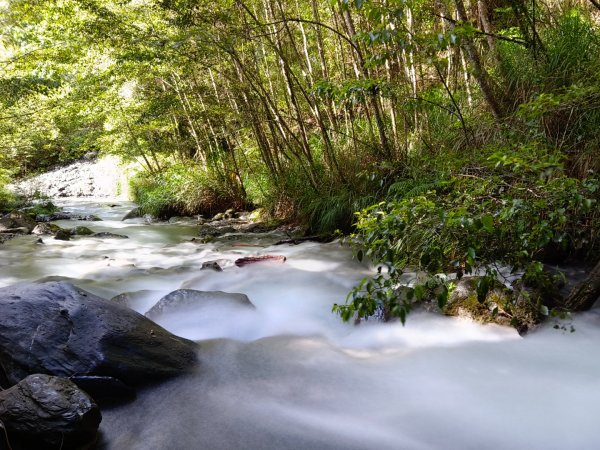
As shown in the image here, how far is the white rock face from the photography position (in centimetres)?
1995

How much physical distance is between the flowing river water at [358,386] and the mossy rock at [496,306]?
8 centimetres

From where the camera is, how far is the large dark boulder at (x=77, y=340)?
8.30 feet

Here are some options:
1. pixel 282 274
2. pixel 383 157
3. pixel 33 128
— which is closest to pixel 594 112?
pixel 383 157

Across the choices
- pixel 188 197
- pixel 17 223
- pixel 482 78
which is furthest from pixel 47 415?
pixel 17 223

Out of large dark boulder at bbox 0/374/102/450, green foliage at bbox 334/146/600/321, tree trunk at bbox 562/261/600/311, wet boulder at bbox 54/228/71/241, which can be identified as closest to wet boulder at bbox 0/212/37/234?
wet boulder at bbox 54/228/71/241

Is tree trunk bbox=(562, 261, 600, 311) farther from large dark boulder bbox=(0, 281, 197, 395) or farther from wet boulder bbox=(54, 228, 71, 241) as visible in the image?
wet boulder bbox=(54, 228, 71, 241)

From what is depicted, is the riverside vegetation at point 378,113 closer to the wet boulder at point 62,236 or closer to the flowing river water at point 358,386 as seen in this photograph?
the flowing river water at point 358,386

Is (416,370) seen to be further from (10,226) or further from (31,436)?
(10,226)

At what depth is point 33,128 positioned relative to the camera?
14.2m

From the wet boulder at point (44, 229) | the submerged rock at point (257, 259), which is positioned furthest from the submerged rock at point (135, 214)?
the submerged rock at point (257, 259)

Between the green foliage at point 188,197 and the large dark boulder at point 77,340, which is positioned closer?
the large dark boulder at point 77,340

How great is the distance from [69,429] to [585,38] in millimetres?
5914

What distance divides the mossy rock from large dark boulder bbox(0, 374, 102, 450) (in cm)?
254

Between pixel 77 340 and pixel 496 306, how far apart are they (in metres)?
2.96
